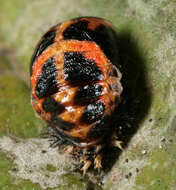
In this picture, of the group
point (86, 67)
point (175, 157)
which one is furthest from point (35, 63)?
point (175, 157)

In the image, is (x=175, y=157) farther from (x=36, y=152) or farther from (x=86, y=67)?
(x=36, y=152)

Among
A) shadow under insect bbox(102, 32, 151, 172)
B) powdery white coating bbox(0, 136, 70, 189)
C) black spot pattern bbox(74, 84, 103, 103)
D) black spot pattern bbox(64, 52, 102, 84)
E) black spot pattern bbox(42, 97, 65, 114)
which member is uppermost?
black spot pattern bbox(64, 52, 102, 84)

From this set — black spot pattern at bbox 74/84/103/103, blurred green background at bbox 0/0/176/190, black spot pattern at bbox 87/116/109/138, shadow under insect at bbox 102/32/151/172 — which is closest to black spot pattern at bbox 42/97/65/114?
black spot pattern at bbox 74/84/103/103

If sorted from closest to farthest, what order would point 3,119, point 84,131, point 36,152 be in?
point 84,131, point 36,152, point 3,119

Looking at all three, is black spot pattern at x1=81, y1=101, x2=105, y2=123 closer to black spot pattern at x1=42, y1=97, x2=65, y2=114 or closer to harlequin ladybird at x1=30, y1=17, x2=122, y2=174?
harlequin ladybird at x1=30, y1=17, x2=122, y2=174

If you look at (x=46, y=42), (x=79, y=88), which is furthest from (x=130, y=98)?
(x=46, y=42)

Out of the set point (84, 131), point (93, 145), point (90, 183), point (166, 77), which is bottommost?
point (90, 183)

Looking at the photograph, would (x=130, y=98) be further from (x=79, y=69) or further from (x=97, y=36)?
(x=97, y=36)
